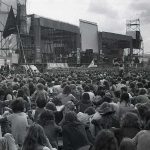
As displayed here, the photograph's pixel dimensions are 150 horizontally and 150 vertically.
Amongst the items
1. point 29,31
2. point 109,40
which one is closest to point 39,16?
point 29,31

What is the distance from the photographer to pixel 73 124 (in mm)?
7039

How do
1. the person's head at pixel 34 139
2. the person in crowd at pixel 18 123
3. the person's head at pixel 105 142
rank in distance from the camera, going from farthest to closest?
the person in crowd at pixel 18 123, the person's head at pixel 34 139, the person's head at pixel 105 142

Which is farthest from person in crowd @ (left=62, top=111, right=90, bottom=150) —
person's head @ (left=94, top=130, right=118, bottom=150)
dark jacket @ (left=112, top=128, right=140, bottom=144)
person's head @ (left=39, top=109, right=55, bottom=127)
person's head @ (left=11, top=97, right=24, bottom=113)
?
person's head @ (left=94, top=130, right=118, bottom=150)

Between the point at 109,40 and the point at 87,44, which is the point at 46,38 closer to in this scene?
the point at 87,44

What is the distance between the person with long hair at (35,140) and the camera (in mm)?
5074

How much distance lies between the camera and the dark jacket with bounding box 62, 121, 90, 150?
6957 millimetres

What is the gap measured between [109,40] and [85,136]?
78.3 m

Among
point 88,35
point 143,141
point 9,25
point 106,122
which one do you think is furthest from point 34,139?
point 88,35

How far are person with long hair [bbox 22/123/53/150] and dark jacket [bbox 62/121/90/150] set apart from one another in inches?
62.8

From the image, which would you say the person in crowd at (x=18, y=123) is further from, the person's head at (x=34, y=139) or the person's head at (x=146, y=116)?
the person's head at (x=34, y=139)

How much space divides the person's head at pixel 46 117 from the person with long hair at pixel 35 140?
149 centimetres

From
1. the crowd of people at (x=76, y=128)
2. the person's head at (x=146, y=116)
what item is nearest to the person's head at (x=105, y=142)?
the crowd of people at (x=76, y=128)

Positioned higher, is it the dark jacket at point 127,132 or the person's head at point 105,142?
the person's head at point 105,142

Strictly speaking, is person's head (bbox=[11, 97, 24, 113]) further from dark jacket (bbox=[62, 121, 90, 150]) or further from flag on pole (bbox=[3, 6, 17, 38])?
flag on pole (bbox=[3, 6, 17, 38])
